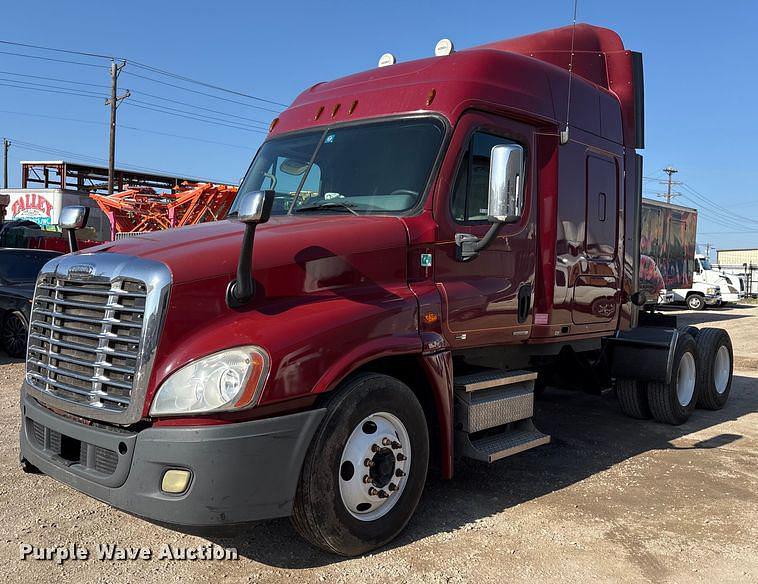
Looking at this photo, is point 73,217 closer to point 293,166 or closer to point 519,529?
point 293,166

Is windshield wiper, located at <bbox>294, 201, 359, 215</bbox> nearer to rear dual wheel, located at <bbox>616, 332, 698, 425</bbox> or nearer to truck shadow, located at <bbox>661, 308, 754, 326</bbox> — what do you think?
rear dual wheel, located at <bbox>616, 332, 698, 425</bbox>

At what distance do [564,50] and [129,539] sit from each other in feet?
18.2

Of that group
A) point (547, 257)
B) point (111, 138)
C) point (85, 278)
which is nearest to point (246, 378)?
point (85, 278)

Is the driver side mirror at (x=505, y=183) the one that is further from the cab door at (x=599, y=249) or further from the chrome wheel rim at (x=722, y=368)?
the chrome wheel rim at (x=722, y=368)

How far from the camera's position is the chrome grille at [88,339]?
3359 millimetres

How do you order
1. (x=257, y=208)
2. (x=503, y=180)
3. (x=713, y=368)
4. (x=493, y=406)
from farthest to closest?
1. (x=713, y=368)
2. (x=493, y=406)
3. (x=503, y=180)
4. (x=257, y=208)

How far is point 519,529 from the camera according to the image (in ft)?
13.9

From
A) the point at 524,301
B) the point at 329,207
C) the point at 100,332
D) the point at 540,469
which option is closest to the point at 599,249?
the point at 524,301

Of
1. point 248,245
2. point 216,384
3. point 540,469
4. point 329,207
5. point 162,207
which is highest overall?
point 162,207

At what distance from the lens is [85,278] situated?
3.61 meters

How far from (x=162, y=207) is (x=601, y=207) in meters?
14.2

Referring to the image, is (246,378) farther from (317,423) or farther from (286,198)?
(286,198)

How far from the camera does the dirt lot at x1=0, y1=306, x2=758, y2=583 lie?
143 inches

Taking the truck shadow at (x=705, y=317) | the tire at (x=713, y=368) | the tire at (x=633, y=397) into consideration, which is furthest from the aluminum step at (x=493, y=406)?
the truck shadow at (x=705, y=317)
